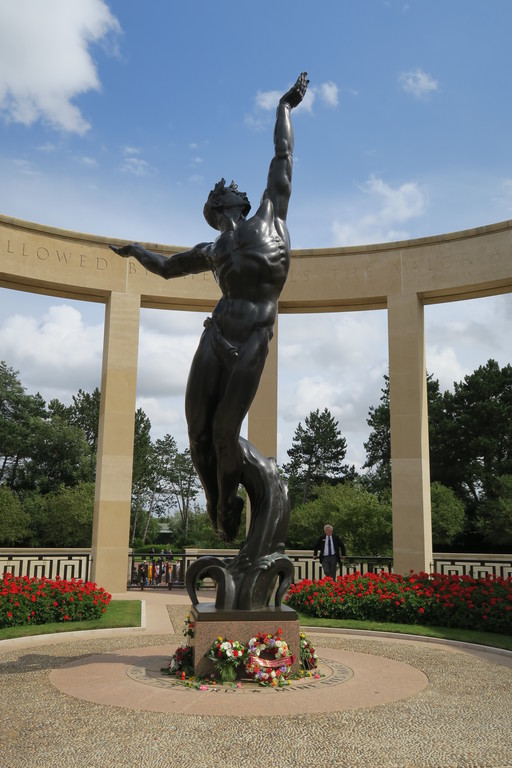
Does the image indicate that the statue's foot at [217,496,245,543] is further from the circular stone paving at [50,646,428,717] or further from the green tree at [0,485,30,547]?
the green tree at [0,485,30,547]

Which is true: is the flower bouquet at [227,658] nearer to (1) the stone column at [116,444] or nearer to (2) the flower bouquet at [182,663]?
(2) the flower bouquet at [182,663]

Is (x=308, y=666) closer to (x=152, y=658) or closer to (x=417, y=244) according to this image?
(x=152, y=658)

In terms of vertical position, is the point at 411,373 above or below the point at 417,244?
below

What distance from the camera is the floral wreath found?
6.25m

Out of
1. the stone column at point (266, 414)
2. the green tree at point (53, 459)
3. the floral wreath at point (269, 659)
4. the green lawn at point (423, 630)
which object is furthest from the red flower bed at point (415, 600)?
the green tree at point (53, 459)

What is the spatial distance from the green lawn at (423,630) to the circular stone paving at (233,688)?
2725 millimetres

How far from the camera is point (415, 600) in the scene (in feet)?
38.4

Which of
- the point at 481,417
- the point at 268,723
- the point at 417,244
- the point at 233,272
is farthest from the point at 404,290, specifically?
the point at 481,417

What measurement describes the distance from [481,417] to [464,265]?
2805 cm

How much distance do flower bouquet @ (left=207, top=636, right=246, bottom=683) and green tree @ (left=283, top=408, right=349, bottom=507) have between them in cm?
5189

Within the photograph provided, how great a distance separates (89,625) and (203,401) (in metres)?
5.80

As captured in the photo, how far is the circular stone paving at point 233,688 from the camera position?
550cm

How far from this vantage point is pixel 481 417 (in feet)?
139

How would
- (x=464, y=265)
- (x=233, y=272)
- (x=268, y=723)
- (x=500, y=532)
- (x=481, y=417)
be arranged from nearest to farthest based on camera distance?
(x=268, y=723)
(x=233, y=272)
(x=464, y=265)
(x=500, y=532)
(x=481, y=417)
